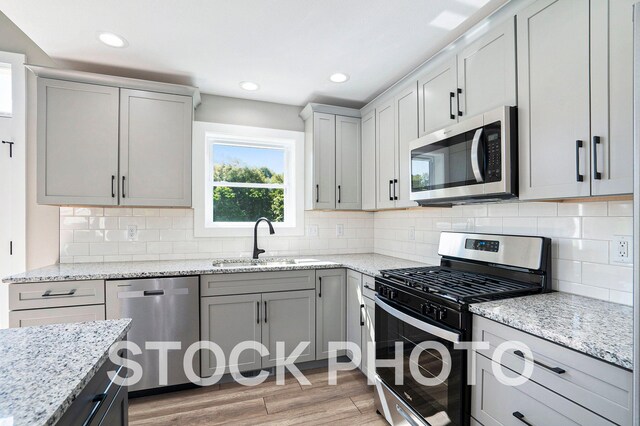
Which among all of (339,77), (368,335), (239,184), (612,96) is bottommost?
(368,335)

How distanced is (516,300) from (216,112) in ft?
9.44

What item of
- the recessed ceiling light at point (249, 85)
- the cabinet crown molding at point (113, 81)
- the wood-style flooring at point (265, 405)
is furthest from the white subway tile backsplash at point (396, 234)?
the recessed ceiling light at point (249, 85)

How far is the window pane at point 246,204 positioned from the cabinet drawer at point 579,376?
2.43 metres

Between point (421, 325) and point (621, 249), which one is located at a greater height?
point (621, 249)

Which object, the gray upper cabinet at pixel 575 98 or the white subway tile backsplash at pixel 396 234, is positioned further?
the white subway tile backsplash at pixel 396 234

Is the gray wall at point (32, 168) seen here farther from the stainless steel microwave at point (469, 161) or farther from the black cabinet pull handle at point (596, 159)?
the black cabinet pull handle at point (596, 159)

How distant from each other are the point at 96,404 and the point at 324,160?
2568 millimetres

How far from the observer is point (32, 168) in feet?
8.06

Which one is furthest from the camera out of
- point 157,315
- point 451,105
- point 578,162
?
point 157,315

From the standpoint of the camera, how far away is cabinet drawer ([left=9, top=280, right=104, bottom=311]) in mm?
2016

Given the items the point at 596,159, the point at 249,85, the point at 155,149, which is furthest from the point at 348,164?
the point at 596,159

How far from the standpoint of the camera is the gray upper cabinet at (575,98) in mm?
1206

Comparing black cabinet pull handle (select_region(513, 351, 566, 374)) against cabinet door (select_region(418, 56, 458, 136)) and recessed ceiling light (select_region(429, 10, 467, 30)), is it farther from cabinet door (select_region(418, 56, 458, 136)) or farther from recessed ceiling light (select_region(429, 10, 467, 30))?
recessed ceiling light (select_region(429, 10, 467, 30))

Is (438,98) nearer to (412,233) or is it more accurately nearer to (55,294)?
(412,233)
